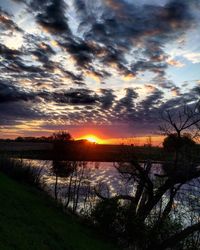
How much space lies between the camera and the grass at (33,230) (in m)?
10.0

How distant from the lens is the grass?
1002 cm

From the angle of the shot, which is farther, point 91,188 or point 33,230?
point 91,188

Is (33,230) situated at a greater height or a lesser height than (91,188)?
greater

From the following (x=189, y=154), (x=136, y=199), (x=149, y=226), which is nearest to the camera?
(x=149, y=226)

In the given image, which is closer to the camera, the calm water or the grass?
the grass

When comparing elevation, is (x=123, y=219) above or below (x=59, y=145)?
below

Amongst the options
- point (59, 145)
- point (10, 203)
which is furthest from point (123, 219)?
point (59, 145)

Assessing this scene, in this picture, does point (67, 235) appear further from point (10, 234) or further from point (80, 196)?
point (80, 196)

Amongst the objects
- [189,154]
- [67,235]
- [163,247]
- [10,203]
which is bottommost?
[163,247]

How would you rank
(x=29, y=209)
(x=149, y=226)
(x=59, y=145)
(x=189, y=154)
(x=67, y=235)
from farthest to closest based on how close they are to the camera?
(x=59, y=145)
(x=189, y=154)
(x=149, y=226)
(x=29, y=209)
(x=67, y=235)

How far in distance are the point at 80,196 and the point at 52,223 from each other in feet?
65.8

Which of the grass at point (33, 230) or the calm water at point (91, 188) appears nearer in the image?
the grass at point (33, 230)

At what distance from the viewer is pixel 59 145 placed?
320 feet

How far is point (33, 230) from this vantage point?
1170cm
